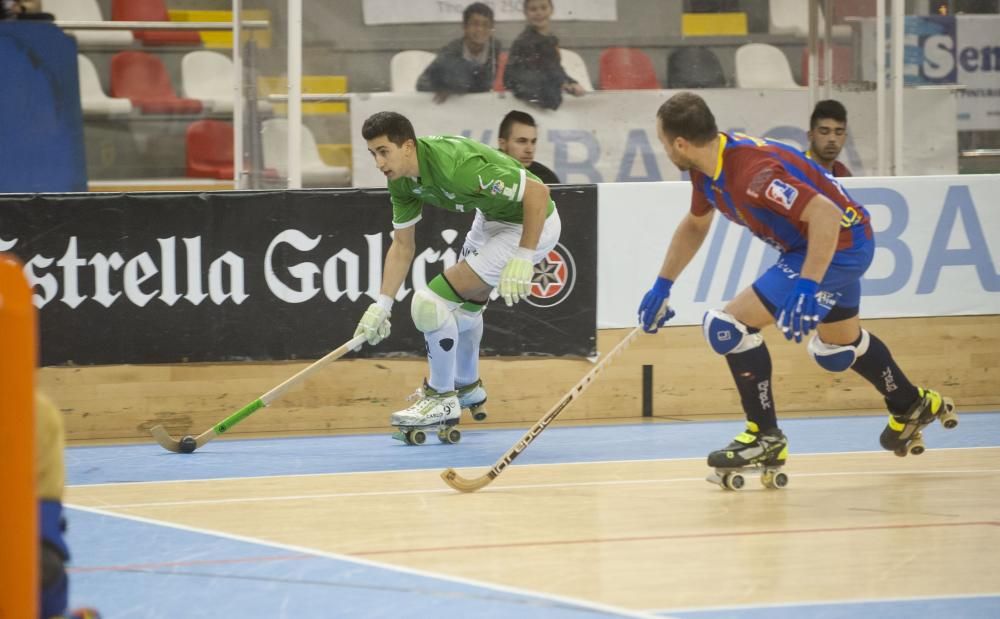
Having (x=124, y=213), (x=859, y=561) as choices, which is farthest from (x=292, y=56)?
(x=859, y=561)

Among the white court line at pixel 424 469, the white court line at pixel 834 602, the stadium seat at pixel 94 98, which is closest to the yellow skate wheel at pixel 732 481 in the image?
the white court line at pixel 424 469

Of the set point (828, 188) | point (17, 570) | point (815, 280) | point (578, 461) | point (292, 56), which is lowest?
point (578, 461)

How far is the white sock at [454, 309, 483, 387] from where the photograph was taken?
721 cm

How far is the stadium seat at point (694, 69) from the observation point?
9.20 m

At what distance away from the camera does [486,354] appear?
7785mm

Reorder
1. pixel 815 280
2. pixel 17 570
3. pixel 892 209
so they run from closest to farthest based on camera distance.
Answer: pixel 17 570 → pixel 815 280 → pixel 892 209

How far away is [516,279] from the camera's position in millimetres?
6555

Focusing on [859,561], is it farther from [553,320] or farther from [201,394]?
[201,394]

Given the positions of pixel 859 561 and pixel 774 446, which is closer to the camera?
pixel 859 561

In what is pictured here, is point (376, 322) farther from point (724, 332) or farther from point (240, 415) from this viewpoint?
point (724, 332)

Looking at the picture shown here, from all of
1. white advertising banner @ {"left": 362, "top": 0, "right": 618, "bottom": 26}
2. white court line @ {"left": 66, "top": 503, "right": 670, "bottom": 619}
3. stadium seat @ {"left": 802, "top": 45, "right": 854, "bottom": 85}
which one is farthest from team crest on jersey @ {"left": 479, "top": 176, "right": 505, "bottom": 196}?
stadium seat @ {"left": 802, "top": 45, "right": 854, "bottom": 85}

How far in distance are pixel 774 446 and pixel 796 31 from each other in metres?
4.42

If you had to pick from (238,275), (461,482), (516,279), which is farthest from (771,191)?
(238,275)

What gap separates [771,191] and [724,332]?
0.59 metres
